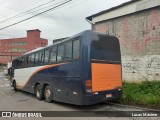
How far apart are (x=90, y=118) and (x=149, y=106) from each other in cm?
270

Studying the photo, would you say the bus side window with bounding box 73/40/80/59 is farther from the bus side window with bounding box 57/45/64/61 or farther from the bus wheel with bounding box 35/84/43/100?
the bus wheel with bounding box 35/84/43/100

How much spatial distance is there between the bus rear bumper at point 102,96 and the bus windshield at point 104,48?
142 centimetres

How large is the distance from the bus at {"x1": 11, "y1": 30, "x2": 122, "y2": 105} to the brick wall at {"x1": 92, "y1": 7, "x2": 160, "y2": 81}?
339cm

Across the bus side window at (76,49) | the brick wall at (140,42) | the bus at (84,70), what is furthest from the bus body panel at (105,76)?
the brick wall at (140,42)

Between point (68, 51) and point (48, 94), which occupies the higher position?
point (68, 51)

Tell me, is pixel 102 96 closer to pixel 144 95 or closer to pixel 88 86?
pixel 88 86

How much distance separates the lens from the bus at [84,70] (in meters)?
9.11

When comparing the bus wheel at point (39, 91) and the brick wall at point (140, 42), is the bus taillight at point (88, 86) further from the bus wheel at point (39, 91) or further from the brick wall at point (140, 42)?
the brick wall at point (140, 42)

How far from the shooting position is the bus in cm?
911

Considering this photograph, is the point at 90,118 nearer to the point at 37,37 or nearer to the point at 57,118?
the point at 57,118

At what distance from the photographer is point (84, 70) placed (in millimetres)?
9031

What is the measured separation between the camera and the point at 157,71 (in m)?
12.7

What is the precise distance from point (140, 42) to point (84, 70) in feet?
20.6

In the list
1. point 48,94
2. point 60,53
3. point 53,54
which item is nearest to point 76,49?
point 60,53
